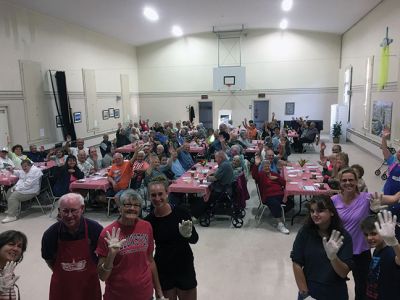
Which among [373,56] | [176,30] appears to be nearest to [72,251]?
[373,56]

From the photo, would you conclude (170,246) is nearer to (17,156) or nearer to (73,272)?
(73,272)

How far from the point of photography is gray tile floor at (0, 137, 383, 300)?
14.6ft

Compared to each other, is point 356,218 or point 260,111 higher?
point 260,111

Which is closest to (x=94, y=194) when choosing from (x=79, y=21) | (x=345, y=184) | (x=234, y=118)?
(x=345, y=184)

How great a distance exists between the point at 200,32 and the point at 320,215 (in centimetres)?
1978

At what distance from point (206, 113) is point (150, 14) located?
861cm

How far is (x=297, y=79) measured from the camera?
20.3 metres

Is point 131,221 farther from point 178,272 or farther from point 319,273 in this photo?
point 319,273

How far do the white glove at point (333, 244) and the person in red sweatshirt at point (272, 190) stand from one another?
4047 mm

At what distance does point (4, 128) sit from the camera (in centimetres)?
1105

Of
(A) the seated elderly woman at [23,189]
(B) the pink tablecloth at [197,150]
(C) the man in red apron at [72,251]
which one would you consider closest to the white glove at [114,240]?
(C) the man in red apron at [72,251]

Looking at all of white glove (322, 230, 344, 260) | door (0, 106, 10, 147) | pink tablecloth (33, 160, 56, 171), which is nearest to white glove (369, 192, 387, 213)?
white glove (322, 230, 344, 260)

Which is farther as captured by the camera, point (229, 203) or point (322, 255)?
point (229, 203)

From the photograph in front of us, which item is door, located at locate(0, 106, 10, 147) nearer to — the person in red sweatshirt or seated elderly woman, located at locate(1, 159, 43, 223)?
seated elderly woman, located at locate(1, 159, 43, 223)
